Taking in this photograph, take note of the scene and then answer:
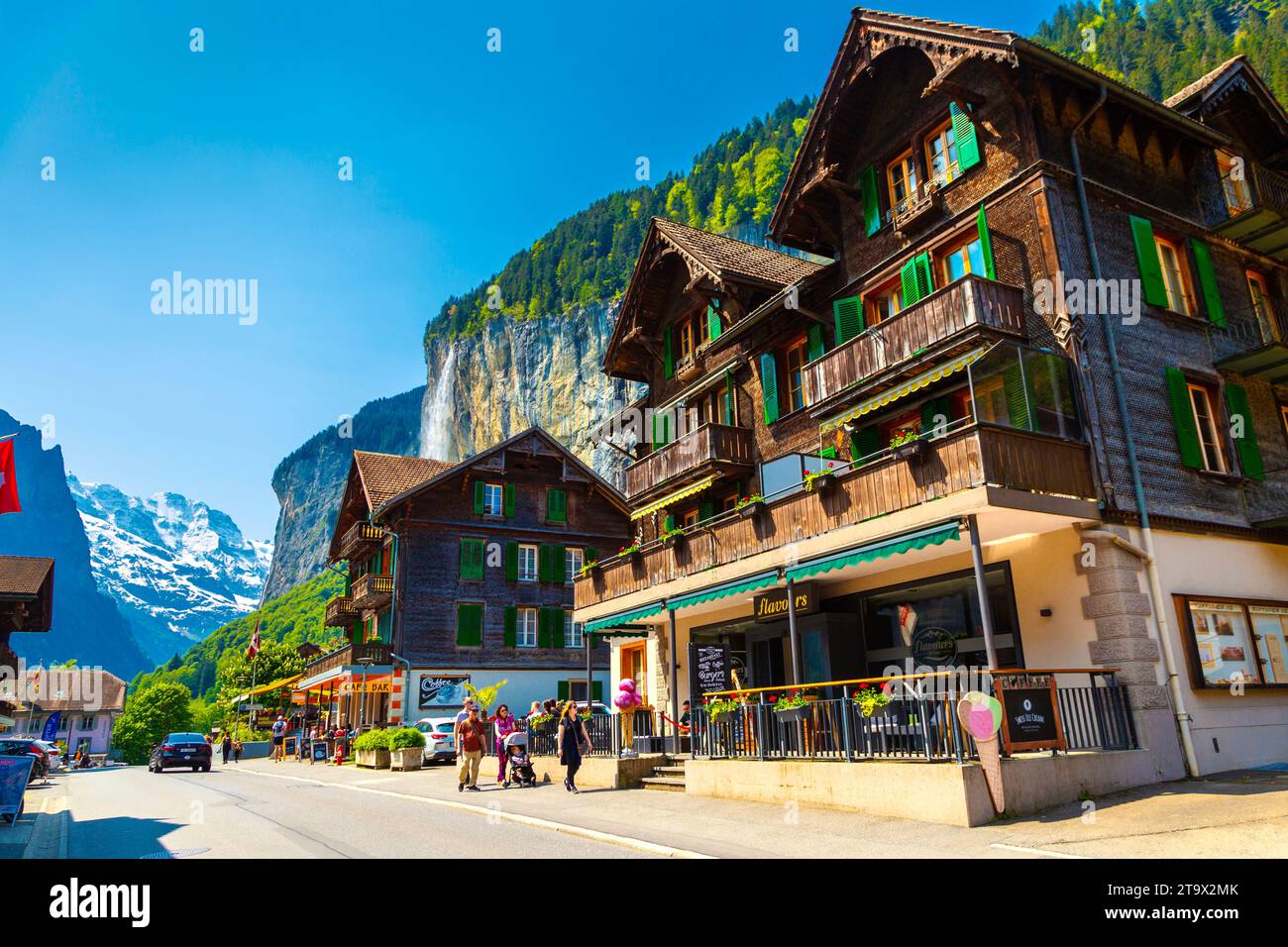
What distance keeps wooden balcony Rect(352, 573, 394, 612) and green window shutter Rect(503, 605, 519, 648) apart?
5232 mm

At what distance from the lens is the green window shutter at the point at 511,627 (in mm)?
40219

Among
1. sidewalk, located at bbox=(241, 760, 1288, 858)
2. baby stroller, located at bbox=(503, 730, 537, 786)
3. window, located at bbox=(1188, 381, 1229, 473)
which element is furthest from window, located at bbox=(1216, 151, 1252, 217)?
baby stroller, located at bbox=(503, 730, 537, 786)

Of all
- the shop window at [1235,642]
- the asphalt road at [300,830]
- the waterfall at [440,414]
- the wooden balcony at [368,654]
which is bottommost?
the asphalt road at [300,830]

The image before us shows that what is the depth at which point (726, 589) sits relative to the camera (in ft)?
61.2

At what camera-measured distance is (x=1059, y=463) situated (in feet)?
46.5

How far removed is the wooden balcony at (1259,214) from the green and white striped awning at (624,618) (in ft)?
48.0

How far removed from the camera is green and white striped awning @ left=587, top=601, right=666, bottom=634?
71.2 ft

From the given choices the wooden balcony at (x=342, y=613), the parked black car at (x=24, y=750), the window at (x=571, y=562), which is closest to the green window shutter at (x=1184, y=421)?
the parked black car at (x=24, y=750)

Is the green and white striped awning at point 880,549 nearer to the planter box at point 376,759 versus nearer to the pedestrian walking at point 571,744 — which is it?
the pedestrian walking at point 571,744

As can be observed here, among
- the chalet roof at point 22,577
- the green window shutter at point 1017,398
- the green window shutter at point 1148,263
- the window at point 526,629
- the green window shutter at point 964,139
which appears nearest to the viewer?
the green window shutter at point 1017,398

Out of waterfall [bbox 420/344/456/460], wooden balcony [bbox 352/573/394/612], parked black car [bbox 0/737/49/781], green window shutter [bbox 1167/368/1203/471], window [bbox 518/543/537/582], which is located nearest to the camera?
green window shutter [bbox 1167/368/1203/471]

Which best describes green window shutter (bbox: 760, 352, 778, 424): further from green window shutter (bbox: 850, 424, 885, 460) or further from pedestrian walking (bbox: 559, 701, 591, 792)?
pedestrian walking (bbox: 559, 701, 591, 792)

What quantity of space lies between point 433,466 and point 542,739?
28092 mm
